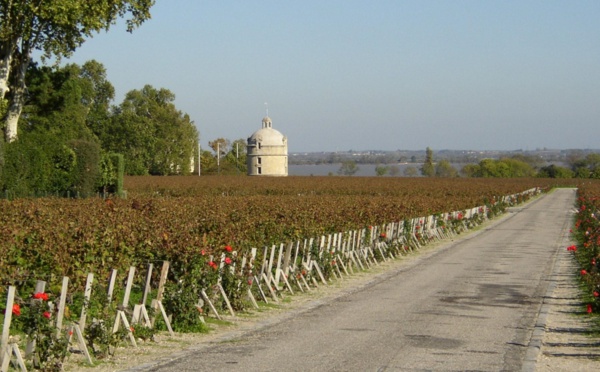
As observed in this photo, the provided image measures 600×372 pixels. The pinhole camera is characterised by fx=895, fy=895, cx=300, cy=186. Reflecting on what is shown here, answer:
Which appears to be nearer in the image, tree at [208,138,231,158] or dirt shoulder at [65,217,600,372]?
dirt shoulder at [65,217,600,372]

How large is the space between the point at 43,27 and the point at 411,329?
124 feet

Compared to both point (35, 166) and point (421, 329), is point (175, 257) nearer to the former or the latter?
point (421, 329)

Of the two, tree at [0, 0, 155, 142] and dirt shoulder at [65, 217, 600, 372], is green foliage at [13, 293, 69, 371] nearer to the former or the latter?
dirt shoulder at [65, 217, 600, 372]

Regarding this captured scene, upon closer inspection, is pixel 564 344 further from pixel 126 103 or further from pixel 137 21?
pixel 126 103

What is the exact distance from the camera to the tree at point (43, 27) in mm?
41594

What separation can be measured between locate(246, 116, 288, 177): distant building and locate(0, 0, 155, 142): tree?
9132 cm

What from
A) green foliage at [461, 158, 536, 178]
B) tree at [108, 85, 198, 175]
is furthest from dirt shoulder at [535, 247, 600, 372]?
green foliage at [461, 158, 536, 178]

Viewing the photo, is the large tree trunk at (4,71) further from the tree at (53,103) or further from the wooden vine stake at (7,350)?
the wooden vine stake at (7,350)

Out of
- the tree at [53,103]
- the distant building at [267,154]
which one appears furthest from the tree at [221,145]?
the tree at [53,103]

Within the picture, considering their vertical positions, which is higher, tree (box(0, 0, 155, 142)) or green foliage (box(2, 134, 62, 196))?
tree (box(0, 0, 155, 142))

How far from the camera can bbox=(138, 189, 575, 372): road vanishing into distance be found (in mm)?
11328

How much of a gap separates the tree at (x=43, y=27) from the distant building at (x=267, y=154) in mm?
91321

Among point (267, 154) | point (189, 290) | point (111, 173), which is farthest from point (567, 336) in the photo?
point (267, 154)

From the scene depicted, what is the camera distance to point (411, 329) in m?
13.9
